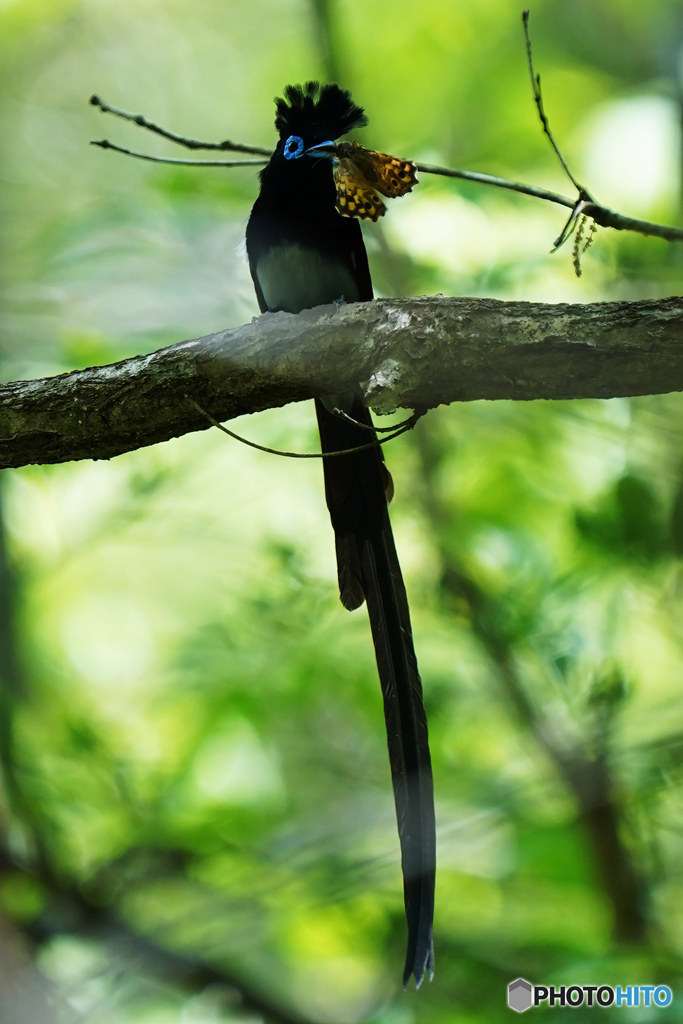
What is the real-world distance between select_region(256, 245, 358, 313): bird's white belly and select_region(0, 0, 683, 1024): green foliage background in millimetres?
794

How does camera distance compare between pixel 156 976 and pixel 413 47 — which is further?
pixel 413 47

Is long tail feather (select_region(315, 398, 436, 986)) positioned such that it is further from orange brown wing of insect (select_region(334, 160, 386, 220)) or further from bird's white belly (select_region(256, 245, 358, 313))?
orange brown wing of insect (select_region(334, 160, 386, 220))

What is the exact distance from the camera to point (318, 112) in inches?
103

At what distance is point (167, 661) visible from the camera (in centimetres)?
393

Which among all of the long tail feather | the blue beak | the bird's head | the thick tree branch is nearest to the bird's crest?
the bird's head

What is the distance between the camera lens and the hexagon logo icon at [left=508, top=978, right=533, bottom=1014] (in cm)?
248

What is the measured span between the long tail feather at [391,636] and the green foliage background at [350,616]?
2.40ft

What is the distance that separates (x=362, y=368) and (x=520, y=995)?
190 cm

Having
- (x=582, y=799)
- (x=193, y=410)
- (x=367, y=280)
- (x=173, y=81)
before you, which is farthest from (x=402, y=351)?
(x=173, y=81)

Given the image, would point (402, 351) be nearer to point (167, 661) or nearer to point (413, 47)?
point (167, 661)

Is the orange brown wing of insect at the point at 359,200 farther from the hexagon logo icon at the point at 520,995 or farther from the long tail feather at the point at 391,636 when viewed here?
the hexagon logo icon at the point at 520,995

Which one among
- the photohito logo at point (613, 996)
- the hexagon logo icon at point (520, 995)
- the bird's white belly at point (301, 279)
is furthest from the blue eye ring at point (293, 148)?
the hexagon logo icon at point (520, 995)

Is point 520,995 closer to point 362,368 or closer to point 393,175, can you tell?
point 362,368

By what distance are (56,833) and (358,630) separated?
1352 mm
